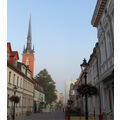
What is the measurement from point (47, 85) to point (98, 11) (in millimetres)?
51621

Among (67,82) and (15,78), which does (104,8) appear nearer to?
(15,78)

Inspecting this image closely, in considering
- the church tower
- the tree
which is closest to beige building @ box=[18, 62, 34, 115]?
the tree

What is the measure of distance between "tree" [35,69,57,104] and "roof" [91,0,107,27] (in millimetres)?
48538

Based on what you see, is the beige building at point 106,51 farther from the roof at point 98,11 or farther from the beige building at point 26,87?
the beige building at point 26,87

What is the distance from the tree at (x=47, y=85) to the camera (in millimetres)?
64938

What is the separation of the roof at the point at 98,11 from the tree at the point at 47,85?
4854cm

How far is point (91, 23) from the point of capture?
1967cm

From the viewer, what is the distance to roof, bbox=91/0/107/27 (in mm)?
14989

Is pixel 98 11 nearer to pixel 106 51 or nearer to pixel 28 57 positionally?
pixel 106 51

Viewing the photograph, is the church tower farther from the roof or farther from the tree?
the roof

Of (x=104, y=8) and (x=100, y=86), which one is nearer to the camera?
(x=104, y=8)
